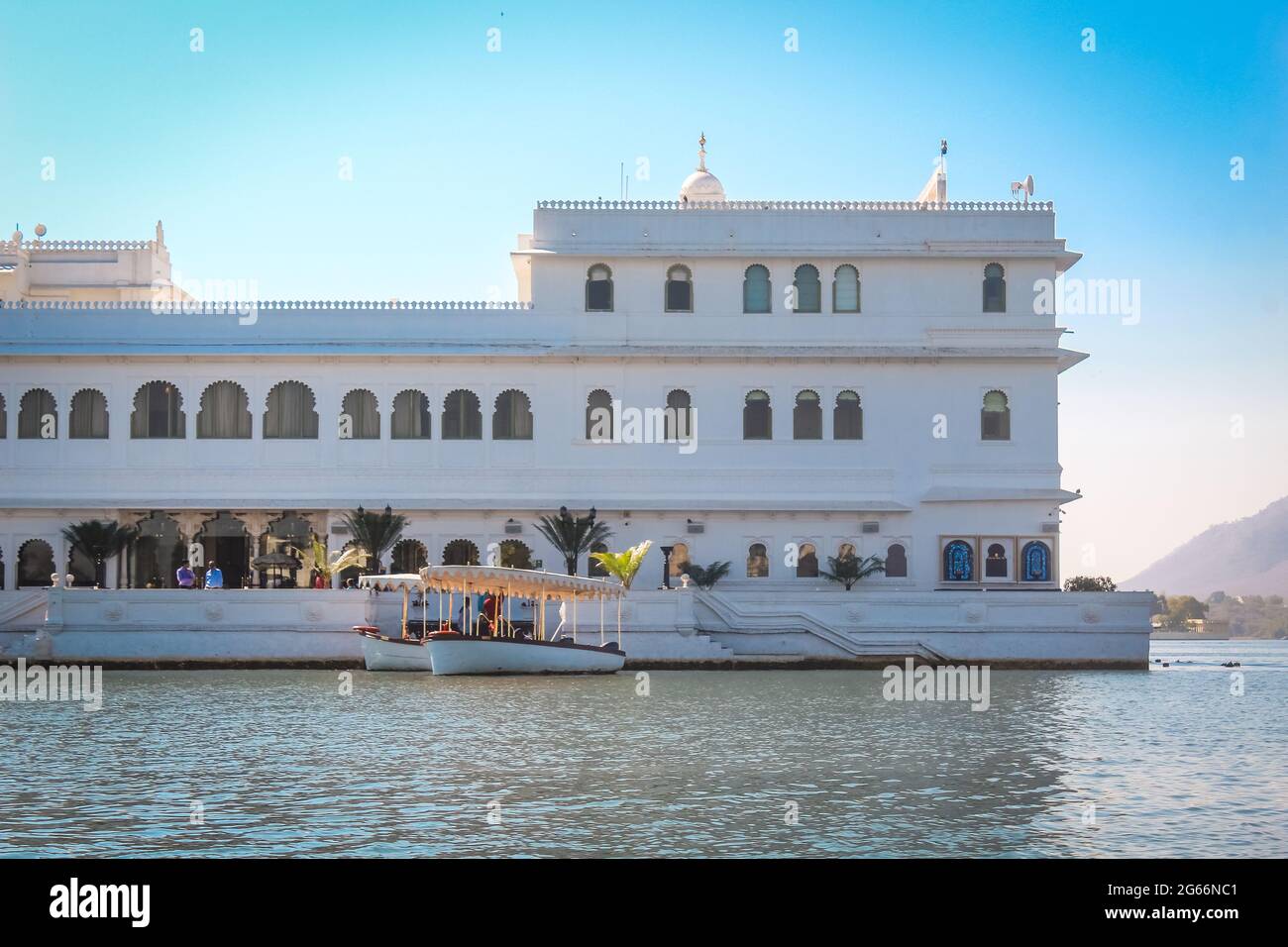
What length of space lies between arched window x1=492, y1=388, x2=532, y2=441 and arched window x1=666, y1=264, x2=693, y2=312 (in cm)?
462

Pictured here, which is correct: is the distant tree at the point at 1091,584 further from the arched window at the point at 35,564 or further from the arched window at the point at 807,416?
the arched window at the point at 35,564

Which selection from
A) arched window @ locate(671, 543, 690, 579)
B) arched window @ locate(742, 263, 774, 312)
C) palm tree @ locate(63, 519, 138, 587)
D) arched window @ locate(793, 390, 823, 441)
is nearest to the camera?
palm tree @ locate(63, 519, 138, 587)

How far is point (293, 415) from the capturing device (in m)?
39.8

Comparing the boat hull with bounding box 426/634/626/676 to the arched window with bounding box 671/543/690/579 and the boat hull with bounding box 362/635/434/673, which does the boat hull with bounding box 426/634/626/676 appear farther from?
the arched window with bounding box 671/543/690/579

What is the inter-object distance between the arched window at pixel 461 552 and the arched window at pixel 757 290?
9580mm

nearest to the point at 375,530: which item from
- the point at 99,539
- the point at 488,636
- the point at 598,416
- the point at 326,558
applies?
the point at 326,558

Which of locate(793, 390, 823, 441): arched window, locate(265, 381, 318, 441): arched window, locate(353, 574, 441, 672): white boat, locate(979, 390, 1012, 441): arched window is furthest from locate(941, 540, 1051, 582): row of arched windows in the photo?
locate(265, 381, 318, 441): arched window

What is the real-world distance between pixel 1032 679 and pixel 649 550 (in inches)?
427

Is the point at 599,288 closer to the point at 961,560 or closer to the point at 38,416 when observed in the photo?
the point at 961,560

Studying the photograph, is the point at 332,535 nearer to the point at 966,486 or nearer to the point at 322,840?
the point at 966,486

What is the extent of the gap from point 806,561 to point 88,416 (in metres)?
19.3

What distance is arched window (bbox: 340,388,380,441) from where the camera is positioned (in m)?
39.7

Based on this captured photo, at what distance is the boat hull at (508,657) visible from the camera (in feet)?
104

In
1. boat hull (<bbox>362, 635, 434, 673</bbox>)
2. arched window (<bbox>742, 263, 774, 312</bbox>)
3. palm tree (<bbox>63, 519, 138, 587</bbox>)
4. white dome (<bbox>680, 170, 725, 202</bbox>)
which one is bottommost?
boat hull (<bbox>362, 635, 434, 673</bbox>)
